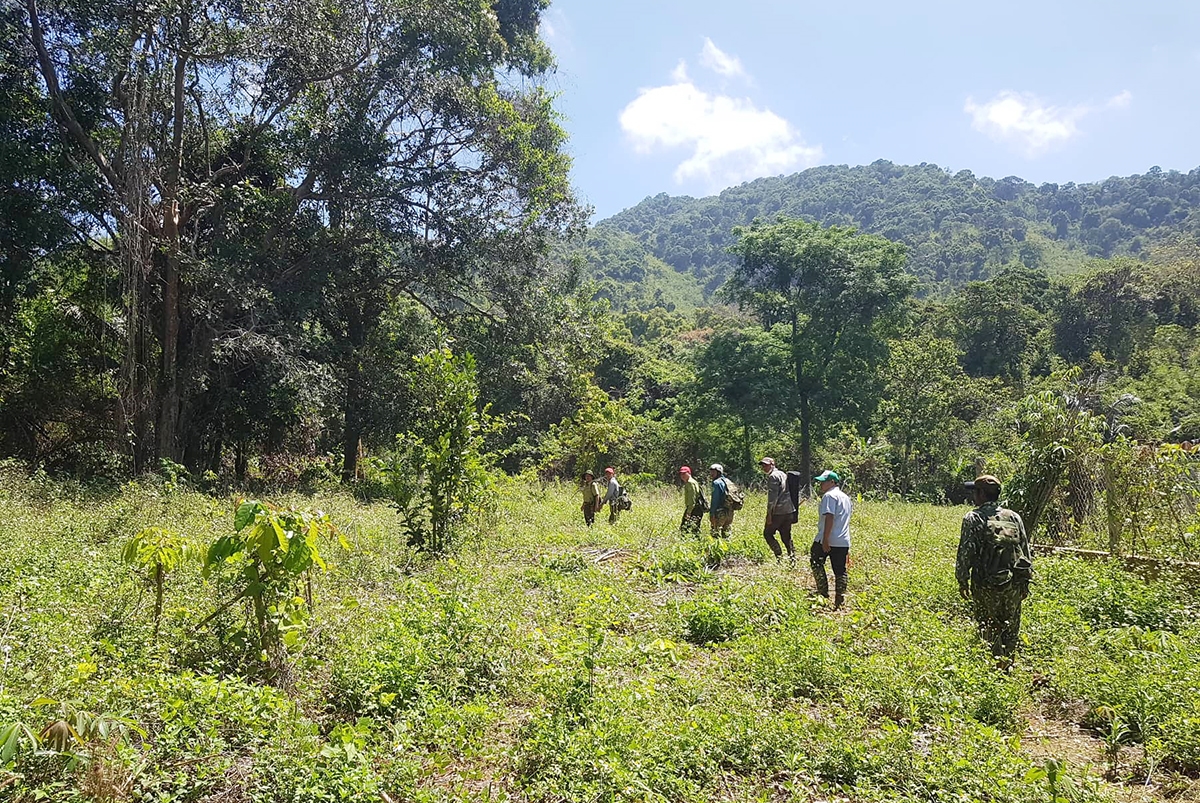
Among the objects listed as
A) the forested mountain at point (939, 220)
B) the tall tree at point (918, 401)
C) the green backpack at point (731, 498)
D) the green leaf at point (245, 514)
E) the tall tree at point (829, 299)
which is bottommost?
the green backpack at point (731, 498)

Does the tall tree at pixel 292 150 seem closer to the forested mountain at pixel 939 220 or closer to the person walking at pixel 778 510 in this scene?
the person walking at pixel 778 510

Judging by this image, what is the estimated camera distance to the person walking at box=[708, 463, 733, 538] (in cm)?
1004

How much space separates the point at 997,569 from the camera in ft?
18.2

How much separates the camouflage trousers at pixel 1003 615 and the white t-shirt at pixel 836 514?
172cm

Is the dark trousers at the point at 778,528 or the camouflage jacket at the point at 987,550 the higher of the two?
the camouflage jacket at the point at 987,550

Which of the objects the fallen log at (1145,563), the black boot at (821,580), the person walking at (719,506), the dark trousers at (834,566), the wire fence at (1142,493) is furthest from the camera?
the person walking at (719,506)

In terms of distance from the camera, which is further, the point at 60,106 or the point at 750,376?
the point at 750,376

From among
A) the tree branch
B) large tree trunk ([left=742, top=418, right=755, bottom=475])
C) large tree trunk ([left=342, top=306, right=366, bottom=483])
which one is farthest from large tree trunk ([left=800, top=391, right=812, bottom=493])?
the tree branch

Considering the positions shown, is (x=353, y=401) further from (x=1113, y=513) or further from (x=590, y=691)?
(x=1113, y=513)

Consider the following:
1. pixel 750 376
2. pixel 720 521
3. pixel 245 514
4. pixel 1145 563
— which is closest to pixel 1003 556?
pixel 1145 563

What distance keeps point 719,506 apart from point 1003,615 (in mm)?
4752

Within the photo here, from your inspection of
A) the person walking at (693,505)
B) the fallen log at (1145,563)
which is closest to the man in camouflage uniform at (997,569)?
the fallen log at (1145,563)

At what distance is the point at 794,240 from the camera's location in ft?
85.5

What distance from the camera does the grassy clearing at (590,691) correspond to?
3387 millimetres
